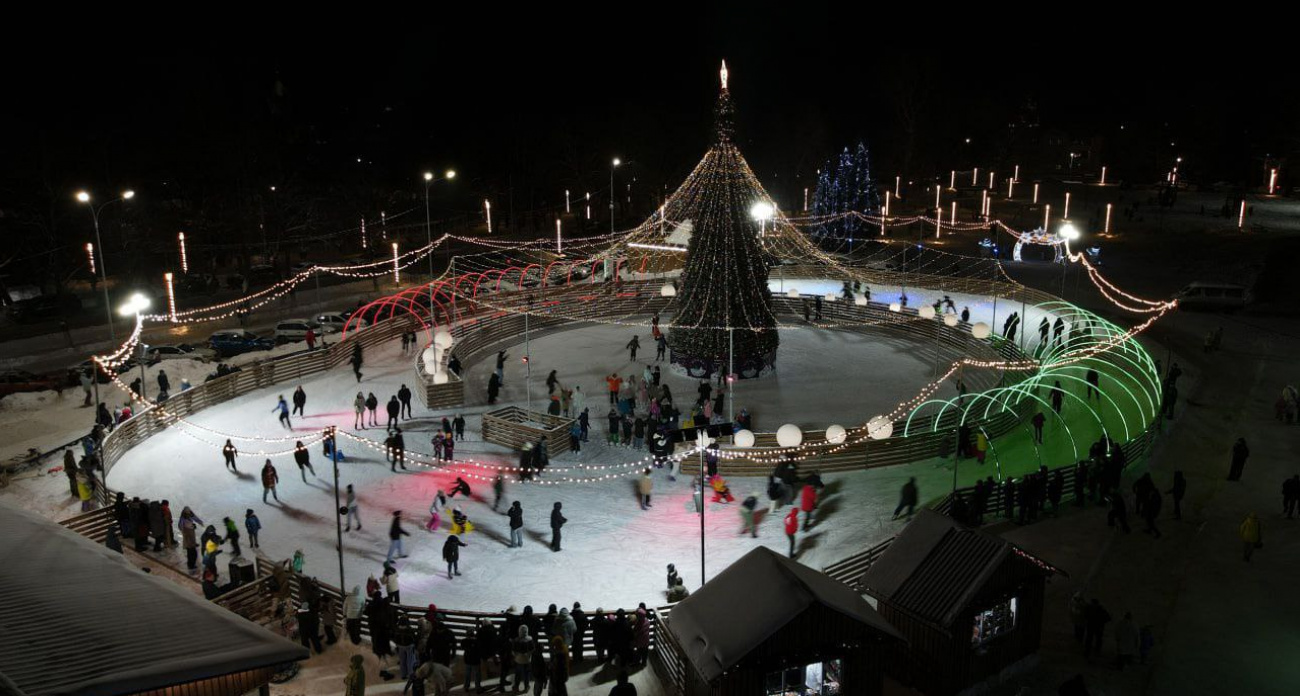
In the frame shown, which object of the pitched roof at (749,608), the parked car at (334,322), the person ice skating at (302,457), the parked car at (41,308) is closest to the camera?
the pitched roof at (749,608)

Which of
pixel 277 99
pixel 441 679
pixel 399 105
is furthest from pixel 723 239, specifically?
pixel 399 105

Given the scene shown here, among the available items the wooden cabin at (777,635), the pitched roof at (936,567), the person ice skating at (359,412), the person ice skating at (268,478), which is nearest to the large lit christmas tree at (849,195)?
the person ice skating at (359,412)

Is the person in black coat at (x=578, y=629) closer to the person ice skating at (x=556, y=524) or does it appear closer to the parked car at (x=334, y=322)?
the person ice skating at (x=556, y=524)

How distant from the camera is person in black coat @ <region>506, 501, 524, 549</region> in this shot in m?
17.7

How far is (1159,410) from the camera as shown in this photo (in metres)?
23.3

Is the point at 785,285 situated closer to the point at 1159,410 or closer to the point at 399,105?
the point at 1159,410

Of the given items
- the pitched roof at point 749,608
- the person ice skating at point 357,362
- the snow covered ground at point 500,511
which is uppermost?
the pitched roof at point 749,608

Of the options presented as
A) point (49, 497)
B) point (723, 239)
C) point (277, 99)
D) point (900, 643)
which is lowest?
point (49, 497)

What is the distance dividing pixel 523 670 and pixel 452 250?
4603cm

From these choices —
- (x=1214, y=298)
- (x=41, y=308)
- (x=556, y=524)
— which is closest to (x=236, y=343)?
(x=41, y=308)

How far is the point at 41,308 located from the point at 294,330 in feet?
43.0

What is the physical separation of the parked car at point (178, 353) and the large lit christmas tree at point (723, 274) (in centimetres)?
1572

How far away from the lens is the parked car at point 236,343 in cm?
3344

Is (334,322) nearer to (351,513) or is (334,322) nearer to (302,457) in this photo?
(302,457)
